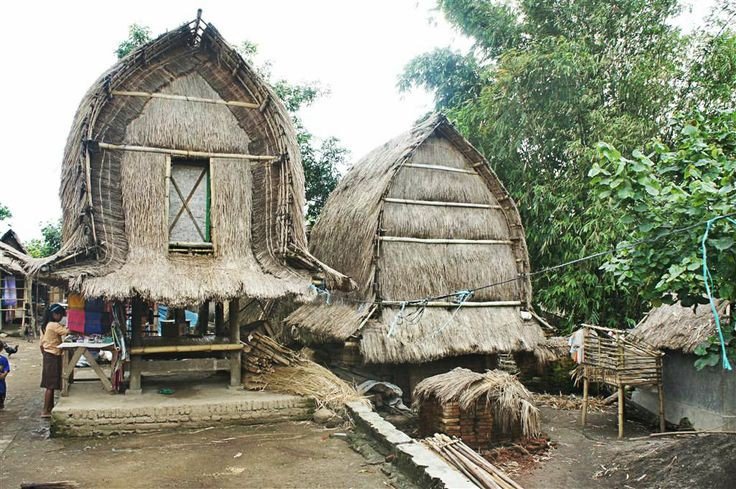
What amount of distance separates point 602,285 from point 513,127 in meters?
4.30

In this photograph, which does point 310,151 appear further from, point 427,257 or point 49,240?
point 49,240

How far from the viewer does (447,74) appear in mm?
17328

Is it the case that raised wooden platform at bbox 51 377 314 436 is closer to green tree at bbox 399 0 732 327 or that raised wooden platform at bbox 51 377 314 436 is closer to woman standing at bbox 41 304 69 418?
woman standing at bbox 41 304 69 418

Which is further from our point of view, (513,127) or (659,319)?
(513,127)

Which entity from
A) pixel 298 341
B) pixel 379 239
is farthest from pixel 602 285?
pixel 298 341

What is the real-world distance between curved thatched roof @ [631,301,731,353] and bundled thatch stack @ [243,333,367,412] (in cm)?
536

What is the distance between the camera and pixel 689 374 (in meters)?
10.3

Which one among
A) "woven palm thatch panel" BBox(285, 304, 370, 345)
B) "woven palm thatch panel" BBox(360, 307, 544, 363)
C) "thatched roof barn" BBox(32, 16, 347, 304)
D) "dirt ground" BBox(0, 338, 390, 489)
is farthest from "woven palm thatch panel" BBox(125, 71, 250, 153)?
"dirt ground" BBox(0, 338, 390, 489)

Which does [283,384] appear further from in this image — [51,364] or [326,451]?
[51,364]

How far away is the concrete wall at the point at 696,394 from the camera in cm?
946

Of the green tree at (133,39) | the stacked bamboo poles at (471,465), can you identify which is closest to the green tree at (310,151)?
the green tree at (133,39)

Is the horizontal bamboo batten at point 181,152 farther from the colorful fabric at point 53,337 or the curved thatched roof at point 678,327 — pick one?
the curved thatched roof at point 678,327

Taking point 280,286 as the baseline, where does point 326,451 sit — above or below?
below

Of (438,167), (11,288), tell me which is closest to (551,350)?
(438,167)
